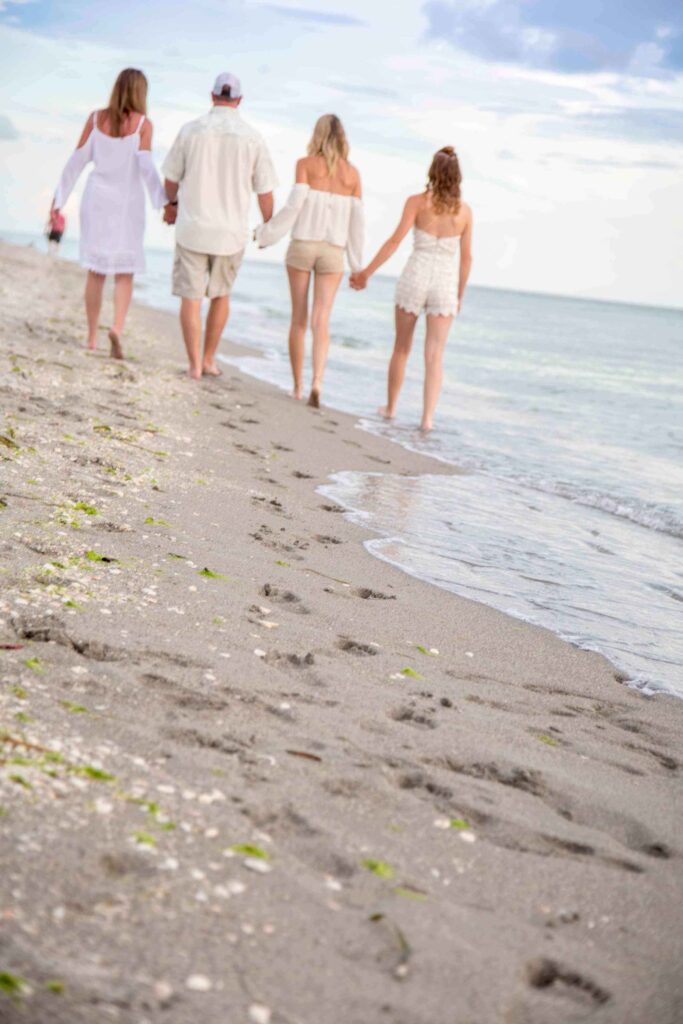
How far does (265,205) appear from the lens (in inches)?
359

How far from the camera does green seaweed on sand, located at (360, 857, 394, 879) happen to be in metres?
2.30

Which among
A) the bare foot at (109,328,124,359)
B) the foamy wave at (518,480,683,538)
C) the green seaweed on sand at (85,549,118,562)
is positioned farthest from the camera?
the bare foot at (109,328,124,359)

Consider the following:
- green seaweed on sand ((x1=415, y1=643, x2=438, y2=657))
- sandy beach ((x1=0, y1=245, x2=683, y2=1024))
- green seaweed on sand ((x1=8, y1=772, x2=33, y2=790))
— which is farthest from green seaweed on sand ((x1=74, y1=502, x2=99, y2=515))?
green seaweed on sand ((x1=8, y1=772, x2=33, y2=790))

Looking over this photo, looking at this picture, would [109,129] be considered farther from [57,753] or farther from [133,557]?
[57,753]

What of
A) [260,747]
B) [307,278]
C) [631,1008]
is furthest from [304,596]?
[307,278]

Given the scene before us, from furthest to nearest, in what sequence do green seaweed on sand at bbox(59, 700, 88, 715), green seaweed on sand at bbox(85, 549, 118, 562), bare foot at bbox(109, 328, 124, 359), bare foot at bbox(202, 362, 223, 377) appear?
bare foot at bbox(202, 362, 223, 377) → bare foot at bbox(109, 328, 124, 359) → green seaweed on sand at bbox(85, 549, 118, 562) → green seaweed on sand at bbox(59, 700, 88, 715)

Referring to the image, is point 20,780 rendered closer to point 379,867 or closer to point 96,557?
point 379,867

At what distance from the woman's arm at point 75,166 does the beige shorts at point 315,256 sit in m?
1.80

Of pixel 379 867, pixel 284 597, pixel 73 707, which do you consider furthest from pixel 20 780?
pixel 284 597

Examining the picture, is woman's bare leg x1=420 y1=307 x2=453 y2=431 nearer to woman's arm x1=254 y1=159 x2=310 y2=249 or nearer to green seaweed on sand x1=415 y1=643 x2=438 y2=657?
woman's arm x1=254 y1=159 x2=310 y2=249

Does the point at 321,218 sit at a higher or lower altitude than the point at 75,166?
lower

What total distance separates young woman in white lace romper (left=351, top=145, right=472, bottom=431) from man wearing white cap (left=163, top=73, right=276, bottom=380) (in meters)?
1.08

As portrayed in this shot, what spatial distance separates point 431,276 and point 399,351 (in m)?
0.73

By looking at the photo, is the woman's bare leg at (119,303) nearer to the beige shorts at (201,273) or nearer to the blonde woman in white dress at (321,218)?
the beige shorts at (201,273)
